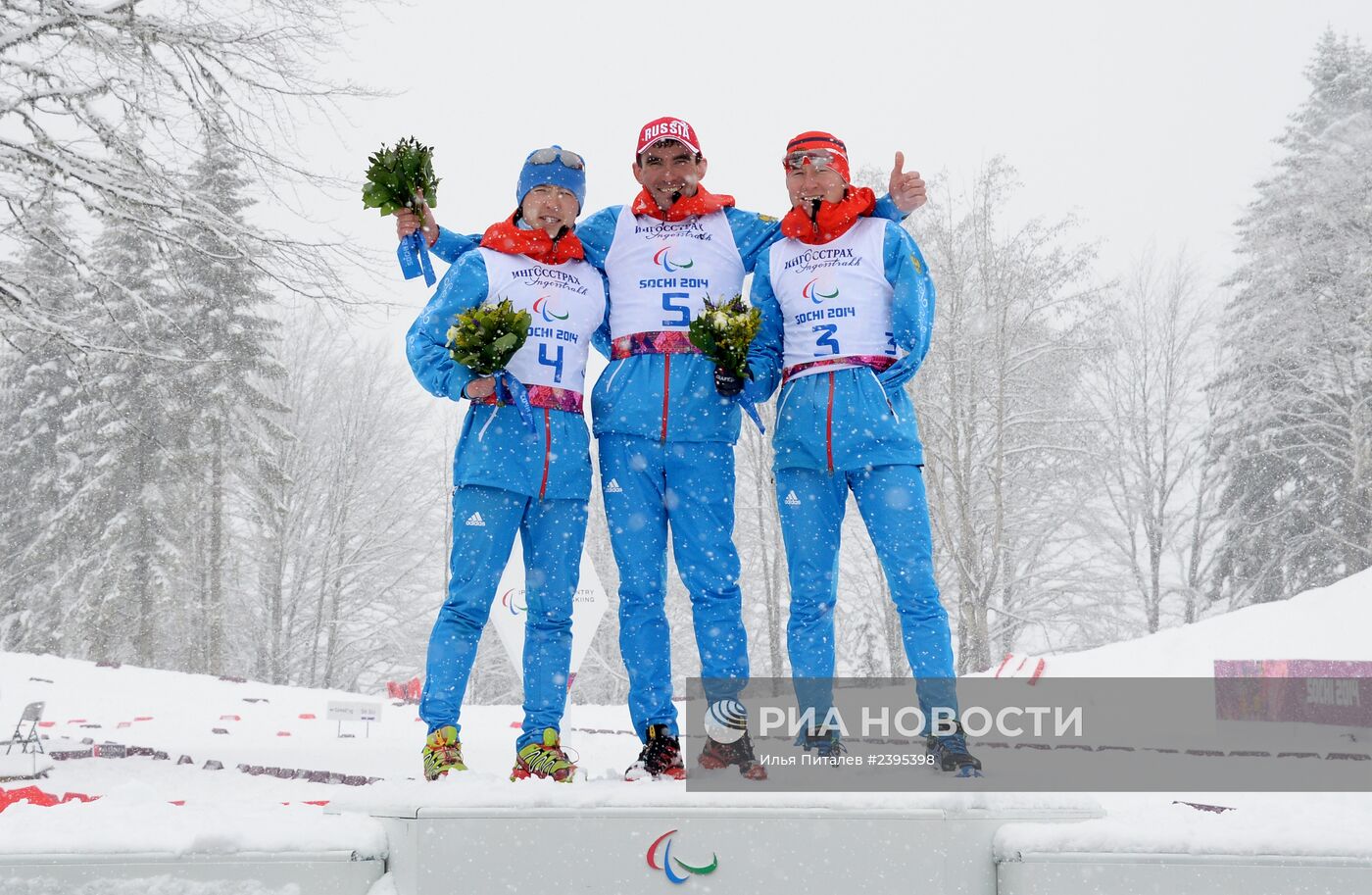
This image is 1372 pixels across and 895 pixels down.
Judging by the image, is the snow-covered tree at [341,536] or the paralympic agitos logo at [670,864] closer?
the paralympic agitos logo at [670,864]

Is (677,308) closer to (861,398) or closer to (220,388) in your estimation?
(861,398)

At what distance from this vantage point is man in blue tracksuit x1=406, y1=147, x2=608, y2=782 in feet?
13.6

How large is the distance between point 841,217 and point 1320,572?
24.1 metres

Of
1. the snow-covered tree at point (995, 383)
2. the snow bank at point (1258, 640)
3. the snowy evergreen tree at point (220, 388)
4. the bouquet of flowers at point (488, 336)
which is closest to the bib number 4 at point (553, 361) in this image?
the bouquet of flowers at point (488, 336)

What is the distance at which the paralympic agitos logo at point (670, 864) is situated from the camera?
9.34 feet

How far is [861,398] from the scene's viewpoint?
13.7ft

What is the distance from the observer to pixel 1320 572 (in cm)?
2369

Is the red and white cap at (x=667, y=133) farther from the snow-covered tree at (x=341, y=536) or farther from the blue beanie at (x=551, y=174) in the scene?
the snow-covered tree at (x=341, y=536)

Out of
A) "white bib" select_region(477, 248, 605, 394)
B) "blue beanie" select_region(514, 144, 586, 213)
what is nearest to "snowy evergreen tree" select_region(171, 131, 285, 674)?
"blue beanie" select_region(514, 144, 586, 213)

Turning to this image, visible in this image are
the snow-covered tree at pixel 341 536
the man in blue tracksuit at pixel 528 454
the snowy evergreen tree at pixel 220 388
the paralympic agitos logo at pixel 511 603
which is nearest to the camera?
the man in blue tracksuit at pixel 528 454

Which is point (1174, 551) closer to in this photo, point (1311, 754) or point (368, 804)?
point (1311, 754)

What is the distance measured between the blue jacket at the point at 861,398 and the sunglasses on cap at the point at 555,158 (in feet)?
3.30

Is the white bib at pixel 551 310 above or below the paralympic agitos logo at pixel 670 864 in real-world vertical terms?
above

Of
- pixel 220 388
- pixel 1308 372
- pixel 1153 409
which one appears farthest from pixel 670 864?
pixel 1153 409
